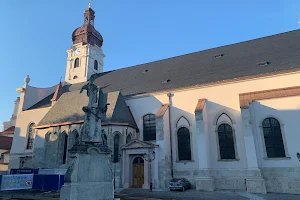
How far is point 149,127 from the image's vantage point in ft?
66.6

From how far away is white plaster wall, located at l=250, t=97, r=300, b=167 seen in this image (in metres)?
14.7

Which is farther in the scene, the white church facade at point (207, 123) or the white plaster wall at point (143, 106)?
the white plaster wall at point (143, 106)

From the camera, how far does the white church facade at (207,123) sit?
15270 millimetres

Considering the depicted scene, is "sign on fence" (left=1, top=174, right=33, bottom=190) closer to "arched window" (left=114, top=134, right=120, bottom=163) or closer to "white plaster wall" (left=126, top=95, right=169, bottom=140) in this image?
"arched window" (left=114, top=134, right=120, bottom=163)

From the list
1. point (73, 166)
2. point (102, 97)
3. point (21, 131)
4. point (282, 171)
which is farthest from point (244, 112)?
point (21, 131)

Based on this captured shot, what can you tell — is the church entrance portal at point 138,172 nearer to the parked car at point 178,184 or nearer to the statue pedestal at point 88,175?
the parked car at point 178,184

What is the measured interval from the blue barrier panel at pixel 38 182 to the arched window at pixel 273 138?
52.4 ft

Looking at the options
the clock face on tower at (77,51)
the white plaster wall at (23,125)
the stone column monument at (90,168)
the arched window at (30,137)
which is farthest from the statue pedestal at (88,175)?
the clock face on tower at (77,51)

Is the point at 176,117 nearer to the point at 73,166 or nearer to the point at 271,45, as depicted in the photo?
the point at 271,45

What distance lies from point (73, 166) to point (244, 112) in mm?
12320

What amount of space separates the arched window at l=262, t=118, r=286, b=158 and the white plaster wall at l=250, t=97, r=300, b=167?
315 mm

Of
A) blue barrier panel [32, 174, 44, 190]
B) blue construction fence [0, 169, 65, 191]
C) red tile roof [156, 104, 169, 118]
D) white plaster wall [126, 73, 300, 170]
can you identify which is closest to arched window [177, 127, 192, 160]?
white plaster wall [126, 73, 300, 170]

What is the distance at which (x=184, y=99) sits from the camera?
769 inches

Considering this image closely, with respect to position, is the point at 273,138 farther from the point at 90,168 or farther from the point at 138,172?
the point at 90,168
